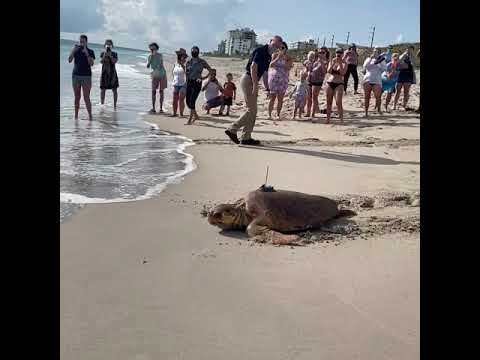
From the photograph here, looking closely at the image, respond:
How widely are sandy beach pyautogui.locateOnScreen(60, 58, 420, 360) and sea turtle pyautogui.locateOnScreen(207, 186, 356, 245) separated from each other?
11cm

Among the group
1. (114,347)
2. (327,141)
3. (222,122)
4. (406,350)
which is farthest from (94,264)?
(222,122)

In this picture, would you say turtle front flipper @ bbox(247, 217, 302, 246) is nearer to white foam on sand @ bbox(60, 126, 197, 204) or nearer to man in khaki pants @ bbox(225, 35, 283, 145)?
white foam on sand @ bbox(60, 126, 197, 204)

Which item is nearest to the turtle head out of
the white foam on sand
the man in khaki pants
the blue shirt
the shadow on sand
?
the white foam on sand

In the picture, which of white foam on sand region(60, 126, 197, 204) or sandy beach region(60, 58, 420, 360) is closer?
sandy beach region(60, 58, 420, 360)

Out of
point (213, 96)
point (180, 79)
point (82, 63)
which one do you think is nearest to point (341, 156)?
point (180, 79)

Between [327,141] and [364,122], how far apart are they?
266 cm

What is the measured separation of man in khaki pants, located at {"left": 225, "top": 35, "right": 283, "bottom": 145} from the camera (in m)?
6.77

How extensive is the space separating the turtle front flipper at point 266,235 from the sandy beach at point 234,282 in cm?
9

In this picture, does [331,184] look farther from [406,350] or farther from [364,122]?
[364,122]

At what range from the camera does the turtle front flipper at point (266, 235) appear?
3.07m

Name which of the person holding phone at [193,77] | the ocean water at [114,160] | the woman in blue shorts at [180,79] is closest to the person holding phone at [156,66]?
the woman in blue shorts at [180,79]

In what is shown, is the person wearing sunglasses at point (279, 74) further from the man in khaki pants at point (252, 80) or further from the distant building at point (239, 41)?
the distant building at point (239, 41)

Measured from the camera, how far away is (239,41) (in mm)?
124188

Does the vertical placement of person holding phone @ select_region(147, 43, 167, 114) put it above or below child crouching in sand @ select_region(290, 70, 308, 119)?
above
